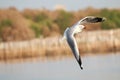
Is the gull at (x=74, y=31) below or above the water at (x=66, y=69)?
above

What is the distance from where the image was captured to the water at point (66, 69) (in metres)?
6.86

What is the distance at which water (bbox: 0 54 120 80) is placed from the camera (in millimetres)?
6859

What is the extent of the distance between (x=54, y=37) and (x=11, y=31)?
0.60 meters

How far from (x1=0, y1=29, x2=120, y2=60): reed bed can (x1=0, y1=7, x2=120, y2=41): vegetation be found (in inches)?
3.8

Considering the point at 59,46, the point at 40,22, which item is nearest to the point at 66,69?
the point at 59,46

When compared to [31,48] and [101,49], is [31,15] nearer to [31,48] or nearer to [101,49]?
[31,48]

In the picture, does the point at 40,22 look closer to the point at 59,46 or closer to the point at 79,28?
the point at 59,46

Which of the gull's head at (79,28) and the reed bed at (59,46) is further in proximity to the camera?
the reed bed at (59,46)

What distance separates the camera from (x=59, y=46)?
7.71 meters

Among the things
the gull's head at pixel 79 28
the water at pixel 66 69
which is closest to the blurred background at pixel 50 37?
the water at pixel 66 69

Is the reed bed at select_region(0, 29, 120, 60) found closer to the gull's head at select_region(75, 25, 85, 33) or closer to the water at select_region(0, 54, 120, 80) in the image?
the water at select_region(0, 54, 120, 80)

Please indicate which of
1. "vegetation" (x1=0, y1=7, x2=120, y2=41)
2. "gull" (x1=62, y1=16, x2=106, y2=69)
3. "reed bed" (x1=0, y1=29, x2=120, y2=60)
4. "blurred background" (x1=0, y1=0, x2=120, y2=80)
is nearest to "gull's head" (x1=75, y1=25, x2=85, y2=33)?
"gull" (x1=62, y1=16, x2=106, y2=69)

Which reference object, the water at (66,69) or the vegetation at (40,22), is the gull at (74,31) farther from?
the vegetation at (40,22)

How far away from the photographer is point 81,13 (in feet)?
25.7
